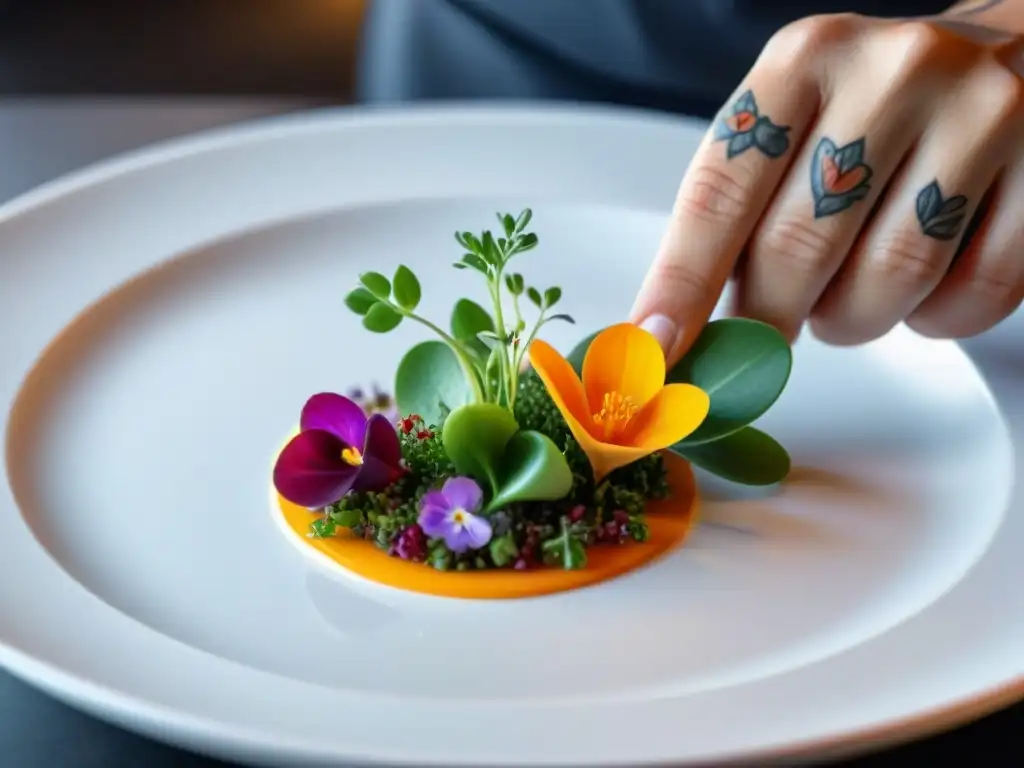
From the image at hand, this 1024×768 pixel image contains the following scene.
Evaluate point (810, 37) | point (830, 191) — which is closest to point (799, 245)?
point (830, 191)

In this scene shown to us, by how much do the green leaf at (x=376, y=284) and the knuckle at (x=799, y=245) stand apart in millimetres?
273

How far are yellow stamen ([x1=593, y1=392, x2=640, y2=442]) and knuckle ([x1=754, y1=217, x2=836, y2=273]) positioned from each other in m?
0.17

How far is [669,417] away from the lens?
0.74 m

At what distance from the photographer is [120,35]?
249 cm

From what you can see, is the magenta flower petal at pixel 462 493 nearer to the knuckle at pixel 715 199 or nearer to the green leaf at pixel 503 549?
the green leaf at pixel 503 549

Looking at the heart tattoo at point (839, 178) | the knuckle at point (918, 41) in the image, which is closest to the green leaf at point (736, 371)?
the heart tattoo at point (839, 178)

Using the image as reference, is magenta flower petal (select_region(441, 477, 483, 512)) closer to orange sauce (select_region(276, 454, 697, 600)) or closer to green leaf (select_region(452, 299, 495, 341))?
orange sauce (select_region(276, 454, 697, 600))

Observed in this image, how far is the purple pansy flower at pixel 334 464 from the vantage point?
0.74m

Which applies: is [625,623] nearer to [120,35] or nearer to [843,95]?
[843,95]

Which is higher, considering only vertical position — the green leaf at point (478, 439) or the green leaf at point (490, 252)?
the green leaf at point (490, 252)

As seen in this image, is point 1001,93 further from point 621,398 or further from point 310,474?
point 310,474

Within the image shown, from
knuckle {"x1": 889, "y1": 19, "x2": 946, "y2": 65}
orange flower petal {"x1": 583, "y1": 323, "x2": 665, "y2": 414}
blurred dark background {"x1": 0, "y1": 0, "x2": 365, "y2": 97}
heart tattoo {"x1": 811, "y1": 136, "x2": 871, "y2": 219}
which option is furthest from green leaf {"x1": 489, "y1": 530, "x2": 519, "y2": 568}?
blurred dark background {"x1": 0, "y1": 0, "x2": 365, "y2": 97}

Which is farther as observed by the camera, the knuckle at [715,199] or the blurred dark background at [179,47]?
the blurred dark background at [179,47]

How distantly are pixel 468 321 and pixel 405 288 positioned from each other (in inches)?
4.0
